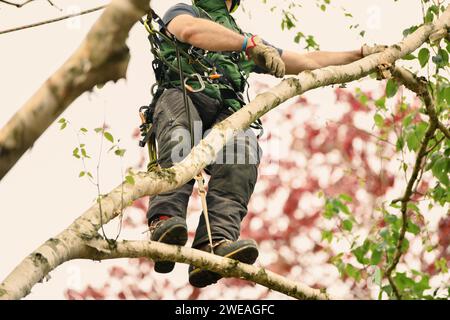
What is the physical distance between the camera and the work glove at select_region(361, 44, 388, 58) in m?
4.12

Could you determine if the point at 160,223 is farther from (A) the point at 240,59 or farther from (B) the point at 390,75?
(B) the point at 390,75

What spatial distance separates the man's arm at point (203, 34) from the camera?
3.67m

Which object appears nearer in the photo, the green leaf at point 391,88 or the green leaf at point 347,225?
the green leaf at point 391,88

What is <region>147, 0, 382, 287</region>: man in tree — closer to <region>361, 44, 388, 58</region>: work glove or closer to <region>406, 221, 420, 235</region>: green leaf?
<region>361, 44, 388, 58</region>: work glove

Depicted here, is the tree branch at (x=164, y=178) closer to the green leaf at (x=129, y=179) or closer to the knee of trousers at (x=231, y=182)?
the green leaf at (x=129, y=179)

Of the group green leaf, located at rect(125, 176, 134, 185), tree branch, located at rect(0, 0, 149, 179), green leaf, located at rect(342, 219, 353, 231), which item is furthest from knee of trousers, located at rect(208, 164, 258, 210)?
tree branch, located at rect(0, 0, 149, 179)

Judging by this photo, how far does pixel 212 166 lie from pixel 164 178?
3.86 ft

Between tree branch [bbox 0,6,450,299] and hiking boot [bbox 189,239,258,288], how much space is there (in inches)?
25.4

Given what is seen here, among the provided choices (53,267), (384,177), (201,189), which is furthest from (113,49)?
(384,177)

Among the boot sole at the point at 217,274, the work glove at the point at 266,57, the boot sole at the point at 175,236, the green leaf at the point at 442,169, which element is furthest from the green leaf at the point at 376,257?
the boot sole at the point at 175,236

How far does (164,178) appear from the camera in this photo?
9.71ft

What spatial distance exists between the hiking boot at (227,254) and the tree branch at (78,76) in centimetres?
203

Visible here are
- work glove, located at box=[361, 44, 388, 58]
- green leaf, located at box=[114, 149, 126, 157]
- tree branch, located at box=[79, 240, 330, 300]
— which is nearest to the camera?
tree branch, located at box=[79, 240, 330, 300]

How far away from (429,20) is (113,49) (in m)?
3.19
